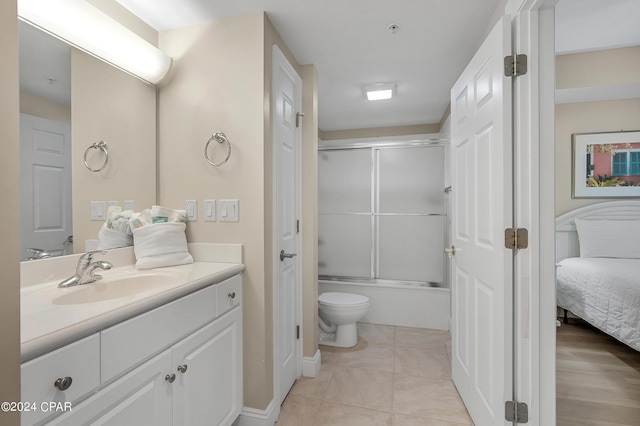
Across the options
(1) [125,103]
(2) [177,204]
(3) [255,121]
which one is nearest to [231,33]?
(3) [255,121]

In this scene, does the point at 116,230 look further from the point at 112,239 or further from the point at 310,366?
the point at 310,366

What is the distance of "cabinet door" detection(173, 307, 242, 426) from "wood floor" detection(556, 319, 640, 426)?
1794 millimetres

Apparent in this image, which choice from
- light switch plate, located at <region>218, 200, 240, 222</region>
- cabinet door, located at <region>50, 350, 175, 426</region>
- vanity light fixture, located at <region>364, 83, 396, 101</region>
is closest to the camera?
cabinet door, located at <region>50, 350, 175, 426</region>

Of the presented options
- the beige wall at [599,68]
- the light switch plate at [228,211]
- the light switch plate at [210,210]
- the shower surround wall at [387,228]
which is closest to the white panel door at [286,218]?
the light switch plate at [228,211]

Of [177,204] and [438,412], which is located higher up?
[177,204]

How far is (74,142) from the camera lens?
141 centimetres

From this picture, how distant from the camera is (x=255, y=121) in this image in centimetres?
163

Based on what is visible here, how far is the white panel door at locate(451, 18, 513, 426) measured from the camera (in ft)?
4.40

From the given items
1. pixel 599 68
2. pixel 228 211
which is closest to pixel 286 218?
pixel 228 211

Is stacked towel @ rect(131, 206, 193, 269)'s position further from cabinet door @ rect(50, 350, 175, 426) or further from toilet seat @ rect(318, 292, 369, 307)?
toilet seat @ rect(318, 292, 369, 307)

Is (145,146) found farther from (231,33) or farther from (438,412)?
(438,412)

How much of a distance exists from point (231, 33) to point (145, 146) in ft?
2.64

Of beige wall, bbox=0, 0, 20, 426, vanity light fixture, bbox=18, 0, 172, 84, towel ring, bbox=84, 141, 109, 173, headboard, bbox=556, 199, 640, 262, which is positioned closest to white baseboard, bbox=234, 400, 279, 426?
beige wall, bbox=0, 0, 20, 426

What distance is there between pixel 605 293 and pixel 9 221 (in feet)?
11.1
